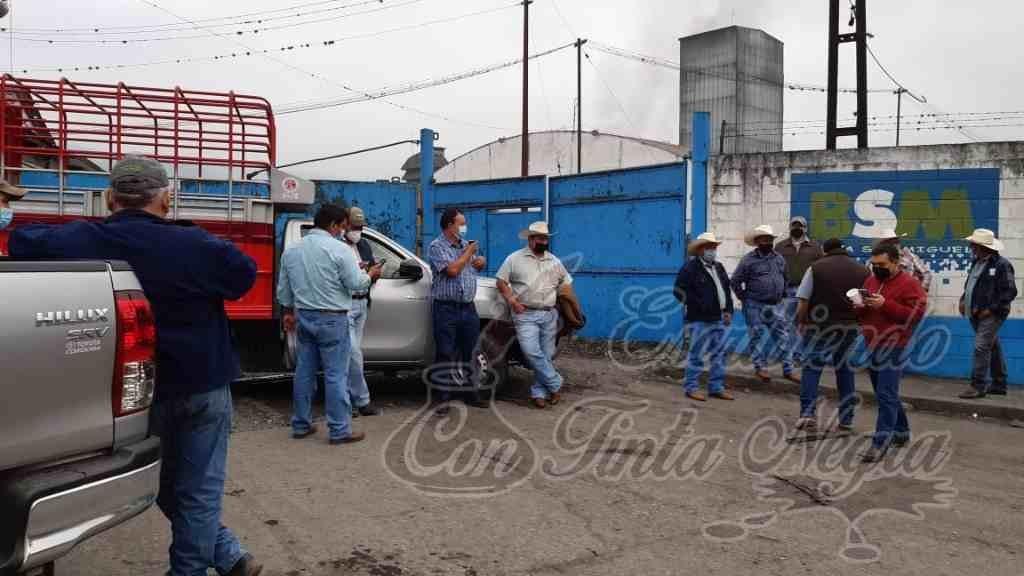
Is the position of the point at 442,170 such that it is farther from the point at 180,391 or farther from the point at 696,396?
the point at 180,391

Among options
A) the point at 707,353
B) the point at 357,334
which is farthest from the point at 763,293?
the point at 357,334

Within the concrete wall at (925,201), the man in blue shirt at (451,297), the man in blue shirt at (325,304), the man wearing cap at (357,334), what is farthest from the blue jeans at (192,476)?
the concrete wall at (925,201)

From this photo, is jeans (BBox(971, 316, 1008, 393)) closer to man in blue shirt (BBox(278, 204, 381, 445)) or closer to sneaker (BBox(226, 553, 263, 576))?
man in blue shirt (BBox(278, 204, 381, 445))

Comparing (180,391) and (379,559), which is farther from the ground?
(180,391)

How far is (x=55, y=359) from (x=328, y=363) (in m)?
3.49

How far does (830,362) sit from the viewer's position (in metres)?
6.62

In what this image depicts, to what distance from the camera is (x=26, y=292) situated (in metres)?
2.48

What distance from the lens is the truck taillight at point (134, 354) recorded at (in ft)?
9.02

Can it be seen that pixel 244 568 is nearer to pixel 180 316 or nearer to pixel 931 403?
pixel 180 316

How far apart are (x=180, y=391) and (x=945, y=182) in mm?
9131

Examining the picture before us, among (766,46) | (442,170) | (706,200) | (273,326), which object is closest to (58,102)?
(273,326)

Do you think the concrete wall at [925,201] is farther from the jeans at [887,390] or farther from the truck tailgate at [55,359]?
the truck tailgate at [55,359]

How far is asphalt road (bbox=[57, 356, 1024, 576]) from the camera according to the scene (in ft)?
13.0

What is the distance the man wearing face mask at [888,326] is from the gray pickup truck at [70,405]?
16.3 ft
